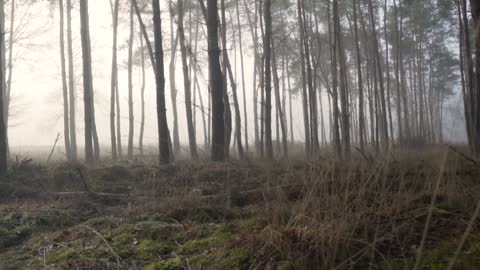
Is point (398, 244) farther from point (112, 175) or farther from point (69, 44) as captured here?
point (69, 44)

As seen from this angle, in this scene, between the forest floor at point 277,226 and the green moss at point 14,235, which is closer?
the forest floor at point 277,226

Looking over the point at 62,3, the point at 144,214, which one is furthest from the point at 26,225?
the point at 62,3

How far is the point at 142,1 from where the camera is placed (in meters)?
16.6

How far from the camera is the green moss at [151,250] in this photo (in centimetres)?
326

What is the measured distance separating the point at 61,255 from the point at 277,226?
6.42ft

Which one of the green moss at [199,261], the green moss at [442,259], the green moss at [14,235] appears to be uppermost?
the green moss at [442,259]

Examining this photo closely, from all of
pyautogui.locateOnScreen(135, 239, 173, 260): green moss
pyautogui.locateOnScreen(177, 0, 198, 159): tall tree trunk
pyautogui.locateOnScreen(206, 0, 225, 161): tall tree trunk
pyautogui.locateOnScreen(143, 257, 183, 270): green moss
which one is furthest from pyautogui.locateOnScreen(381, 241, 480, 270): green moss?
pyautogui.locateOnScreen(177, 0, 198, 159): tall tree trunk

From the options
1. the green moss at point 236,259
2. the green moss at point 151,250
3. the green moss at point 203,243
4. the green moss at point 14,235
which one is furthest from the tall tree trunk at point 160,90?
the green moss at point 236,259

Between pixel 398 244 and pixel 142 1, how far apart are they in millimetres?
16219

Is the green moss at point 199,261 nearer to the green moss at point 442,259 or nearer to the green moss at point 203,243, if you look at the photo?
the green moss at point 203,243

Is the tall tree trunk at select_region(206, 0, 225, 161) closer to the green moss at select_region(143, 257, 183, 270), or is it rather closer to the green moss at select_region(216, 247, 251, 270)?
the green moss at select_region(143, 257, 183, 270)

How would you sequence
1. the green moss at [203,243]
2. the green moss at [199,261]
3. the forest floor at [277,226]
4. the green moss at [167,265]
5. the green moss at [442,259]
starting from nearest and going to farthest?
the green moss at [442,259] < the forest floor at [277,226] < the green moss at [199,261] < the green moss at [167,265] < the green moss at [203,243]

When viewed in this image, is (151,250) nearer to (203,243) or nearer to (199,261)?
(203,243)

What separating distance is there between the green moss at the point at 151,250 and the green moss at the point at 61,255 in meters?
0.57
